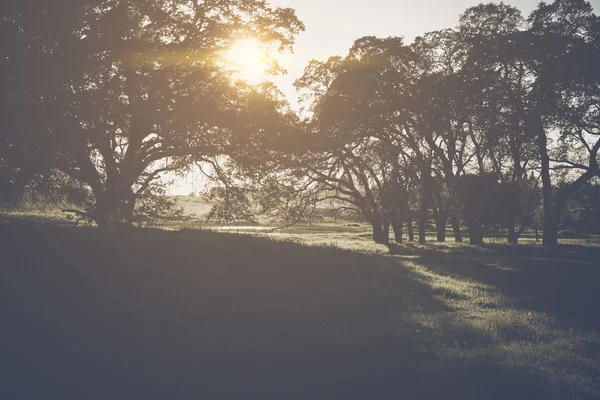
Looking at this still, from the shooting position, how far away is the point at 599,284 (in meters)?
14.2

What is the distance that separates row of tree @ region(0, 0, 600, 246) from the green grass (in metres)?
3.92

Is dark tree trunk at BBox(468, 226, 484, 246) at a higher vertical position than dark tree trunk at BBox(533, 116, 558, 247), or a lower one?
lower

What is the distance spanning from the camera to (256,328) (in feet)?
25.8

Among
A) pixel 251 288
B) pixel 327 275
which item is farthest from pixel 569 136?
pixel 251 288

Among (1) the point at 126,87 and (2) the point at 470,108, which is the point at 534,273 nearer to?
(2) the point at 470,108

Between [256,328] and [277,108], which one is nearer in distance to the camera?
[256,328]

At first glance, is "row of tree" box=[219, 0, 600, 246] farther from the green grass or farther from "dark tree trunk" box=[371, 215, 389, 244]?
the green grass

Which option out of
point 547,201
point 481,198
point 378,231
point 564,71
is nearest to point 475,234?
point 481,198

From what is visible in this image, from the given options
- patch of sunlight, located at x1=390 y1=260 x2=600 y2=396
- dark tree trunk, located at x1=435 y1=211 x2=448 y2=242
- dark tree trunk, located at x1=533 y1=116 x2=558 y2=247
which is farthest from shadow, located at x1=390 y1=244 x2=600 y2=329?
dark tree trunk, located at x1=435 y1=211 x2=448 y2=242

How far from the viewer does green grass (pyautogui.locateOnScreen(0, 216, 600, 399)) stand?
223 inches

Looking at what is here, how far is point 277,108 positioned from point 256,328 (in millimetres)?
13729

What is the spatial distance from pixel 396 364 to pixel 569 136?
28.8 m

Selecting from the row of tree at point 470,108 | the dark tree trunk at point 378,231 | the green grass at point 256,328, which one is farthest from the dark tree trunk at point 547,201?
the green grass at point 256,328

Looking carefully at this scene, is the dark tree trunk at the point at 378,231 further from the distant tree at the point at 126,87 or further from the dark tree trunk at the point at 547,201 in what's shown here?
the distant tree at the point at 126,87
